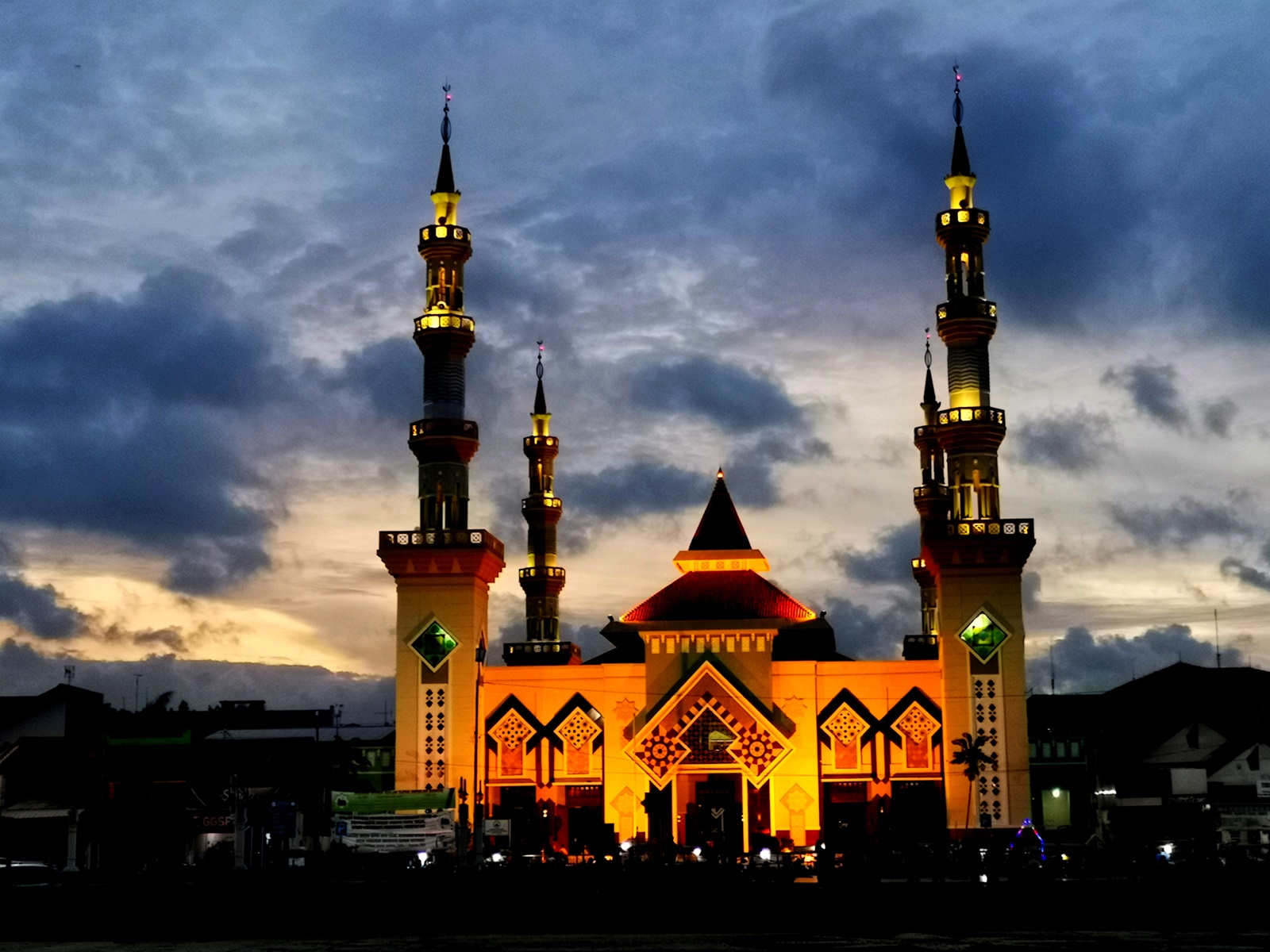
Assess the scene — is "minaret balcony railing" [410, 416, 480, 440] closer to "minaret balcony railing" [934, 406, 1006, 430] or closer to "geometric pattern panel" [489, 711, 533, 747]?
"geometric pattern panel" [489, 711, 533, 747]

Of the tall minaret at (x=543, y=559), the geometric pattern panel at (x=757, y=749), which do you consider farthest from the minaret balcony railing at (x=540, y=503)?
the geometric pattern panel at (x=757, y=749)

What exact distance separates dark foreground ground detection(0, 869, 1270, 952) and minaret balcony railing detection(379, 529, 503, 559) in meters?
26.2

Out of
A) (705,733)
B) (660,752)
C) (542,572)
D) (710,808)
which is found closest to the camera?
(710,808)

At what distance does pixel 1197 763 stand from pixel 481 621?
35.0 meters

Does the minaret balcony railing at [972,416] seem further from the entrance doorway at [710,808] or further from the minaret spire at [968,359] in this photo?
the entrance doorway at [710,808]

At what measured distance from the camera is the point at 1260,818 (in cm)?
6981

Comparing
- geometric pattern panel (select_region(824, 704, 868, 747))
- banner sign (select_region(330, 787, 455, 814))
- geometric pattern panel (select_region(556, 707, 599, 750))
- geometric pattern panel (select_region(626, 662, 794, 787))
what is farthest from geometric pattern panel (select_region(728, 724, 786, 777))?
banner sign (select_region(330, 787, 455, 814))

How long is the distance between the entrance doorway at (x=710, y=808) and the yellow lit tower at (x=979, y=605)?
826 cm

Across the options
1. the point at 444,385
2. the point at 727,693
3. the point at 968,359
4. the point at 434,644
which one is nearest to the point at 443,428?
the point at 444,385

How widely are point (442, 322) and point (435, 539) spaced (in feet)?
30.4

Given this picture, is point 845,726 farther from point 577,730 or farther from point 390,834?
point 390,834

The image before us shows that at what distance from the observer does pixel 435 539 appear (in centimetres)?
6769

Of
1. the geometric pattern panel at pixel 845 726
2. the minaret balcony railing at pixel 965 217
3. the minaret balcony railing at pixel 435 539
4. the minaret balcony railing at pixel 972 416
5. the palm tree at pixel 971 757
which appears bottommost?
the palm tree at pixel 971 757

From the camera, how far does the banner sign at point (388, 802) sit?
5403 cm
